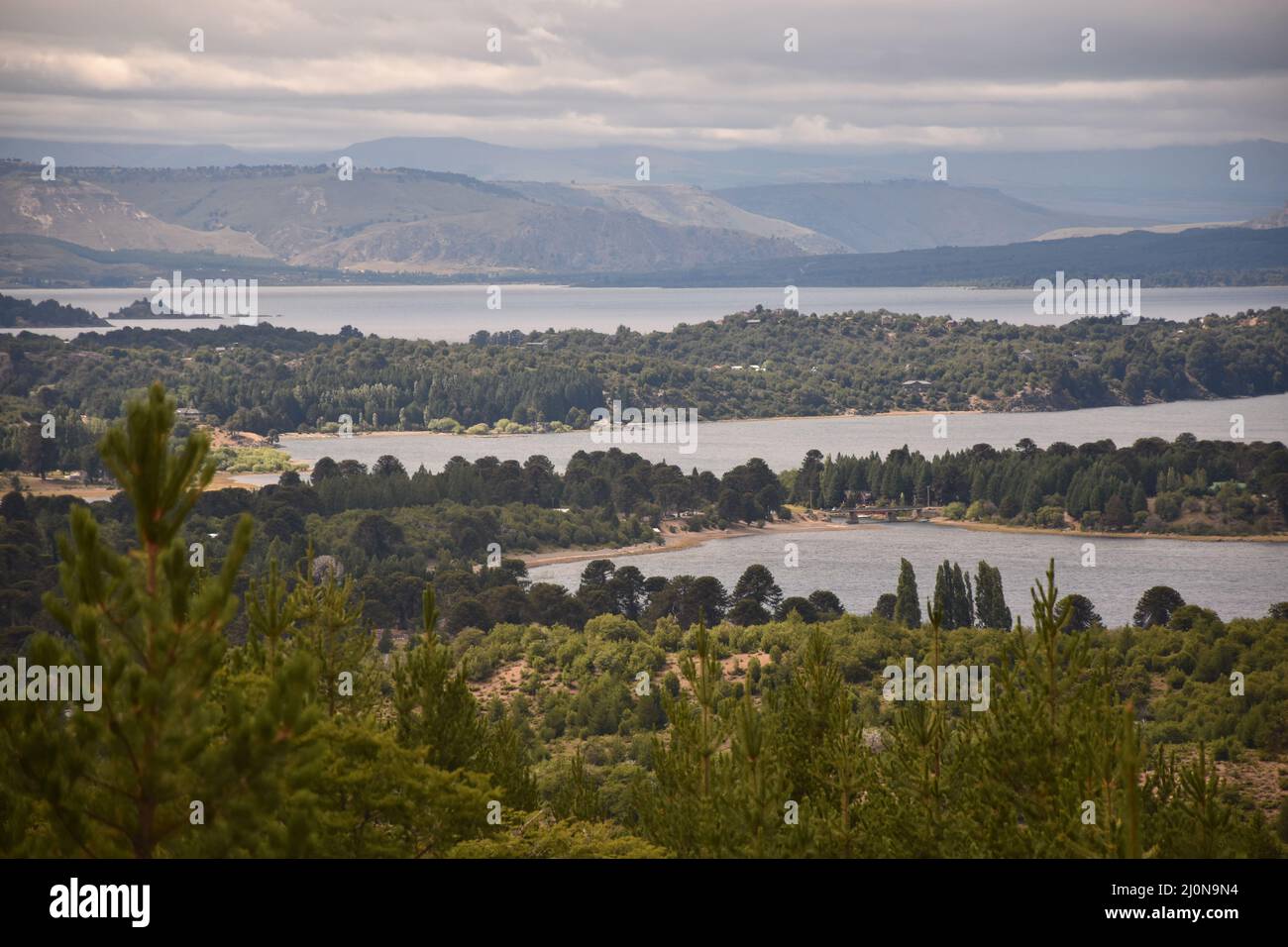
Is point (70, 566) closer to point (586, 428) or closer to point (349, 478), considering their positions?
point (349, 478)

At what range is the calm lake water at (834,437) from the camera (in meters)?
98.9

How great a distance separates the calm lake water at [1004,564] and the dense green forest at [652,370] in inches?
1691

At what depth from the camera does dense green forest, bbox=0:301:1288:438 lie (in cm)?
11475

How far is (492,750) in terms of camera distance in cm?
1991

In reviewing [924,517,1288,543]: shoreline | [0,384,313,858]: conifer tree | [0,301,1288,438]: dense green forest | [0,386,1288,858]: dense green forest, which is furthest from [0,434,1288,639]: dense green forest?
[0,384,313,858]: conifer tree

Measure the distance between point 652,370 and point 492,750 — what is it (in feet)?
353

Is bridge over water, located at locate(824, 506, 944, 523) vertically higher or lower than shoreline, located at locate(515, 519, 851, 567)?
higher

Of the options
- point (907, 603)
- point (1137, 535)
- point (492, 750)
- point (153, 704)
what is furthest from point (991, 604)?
point (153, 704)
